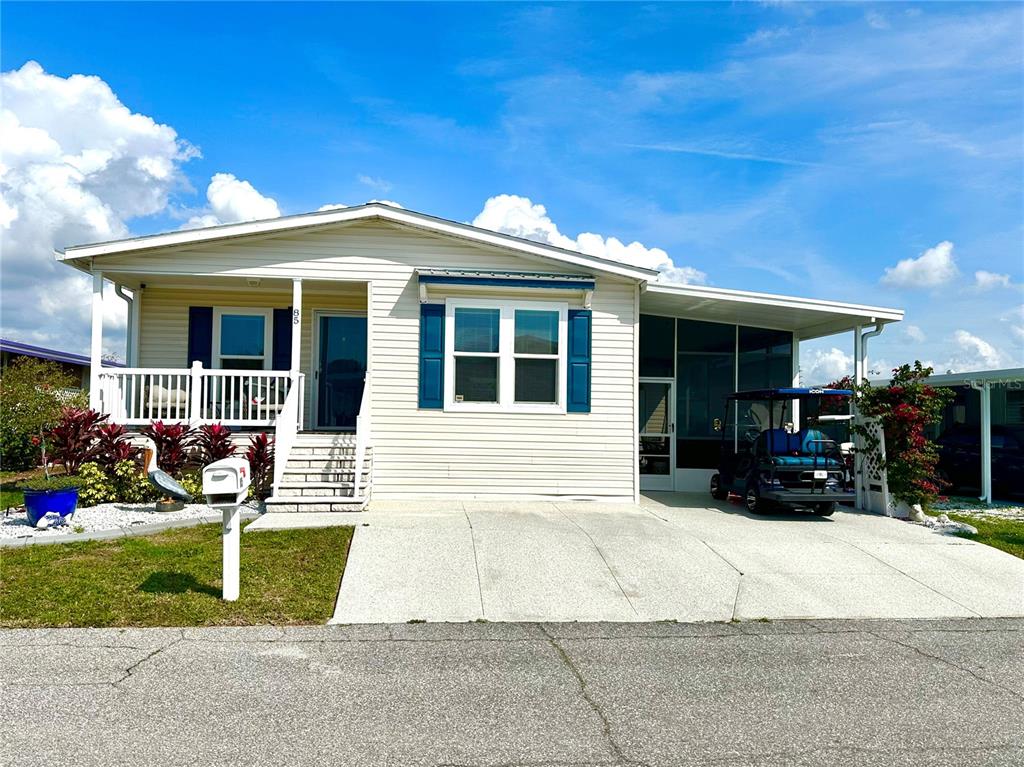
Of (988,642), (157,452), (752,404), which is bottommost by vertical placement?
(988,642)

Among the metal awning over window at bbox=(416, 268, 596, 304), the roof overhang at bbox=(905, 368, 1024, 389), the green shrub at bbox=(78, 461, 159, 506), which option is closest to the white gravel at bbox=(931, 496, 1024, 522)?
the roof overhang at bbox=(905, 368, 1024, 389)

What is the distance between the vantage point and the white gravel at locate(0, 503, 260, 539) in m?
8.38

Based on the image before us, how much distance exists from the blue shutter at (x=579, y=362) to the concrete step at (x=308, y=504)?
3.71 m

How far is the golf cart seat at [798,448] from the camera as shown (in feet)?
34.6

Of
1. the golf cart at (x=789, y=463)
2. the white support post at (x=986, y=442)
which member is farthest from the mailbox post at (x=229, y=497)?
the white support post at (x=986, y=442)

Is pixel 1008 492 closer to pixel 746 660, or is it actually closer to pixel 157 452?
pixel 746 660

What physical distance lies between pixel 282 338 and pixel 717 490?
26.2ft

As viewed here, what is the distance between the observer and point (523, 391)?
11.7 metres

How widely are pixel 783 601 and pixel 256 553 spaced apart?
16.8 ft

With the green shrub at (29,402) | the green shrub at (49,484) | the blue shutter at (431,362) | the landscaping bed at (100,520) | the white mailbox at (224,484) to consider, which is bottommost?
the landscaping bed at (100,520)

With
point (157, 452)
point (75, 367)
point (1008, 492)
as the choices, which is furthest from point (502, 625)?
point (75, 367)

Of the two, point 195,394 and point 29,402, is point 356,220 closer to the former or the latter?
point 195,394

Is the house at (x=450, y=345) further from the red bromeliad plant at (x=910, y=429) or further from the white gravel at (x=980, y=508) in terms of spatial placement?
the white gravel at (x=980, y=508)

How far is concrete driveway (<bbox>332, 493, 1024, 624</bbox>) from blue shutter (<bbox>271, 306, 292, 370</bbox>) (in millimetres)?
4166
